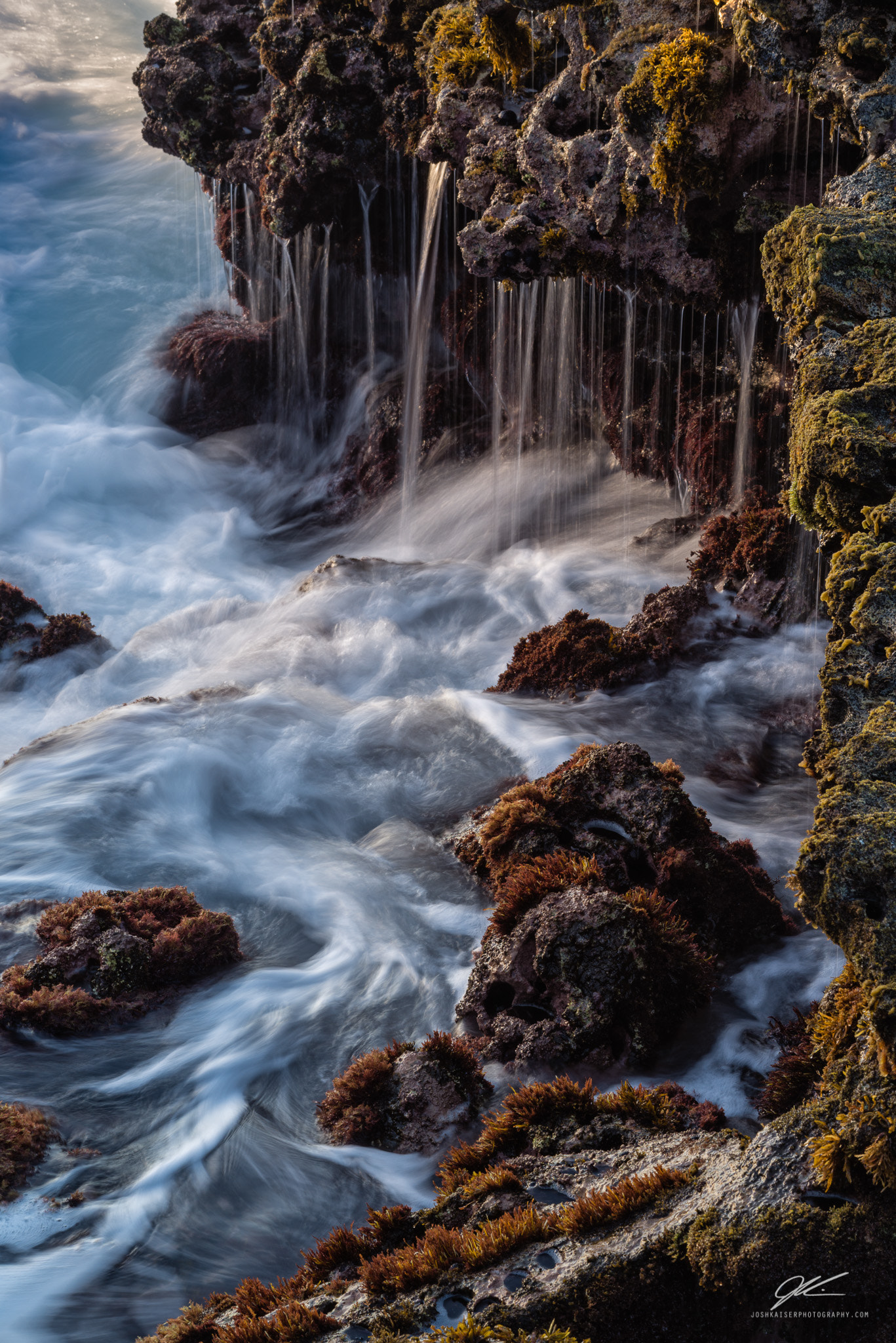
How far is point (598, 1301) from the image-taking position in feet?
9.60

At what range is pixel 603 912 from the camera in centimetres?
511

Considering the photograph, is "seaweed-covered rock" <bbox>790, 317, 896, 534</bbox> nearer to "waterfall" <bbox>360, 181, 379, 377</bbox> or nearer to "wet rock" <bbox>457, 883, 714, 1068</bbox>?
"wet rock" <bbox>457, 883, 714, 1068</bbox>

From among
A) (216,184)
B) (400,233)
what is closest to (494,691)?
(400,233)

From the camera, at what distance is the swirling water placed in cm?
452

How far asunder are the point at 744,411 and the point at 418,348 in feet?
21.1

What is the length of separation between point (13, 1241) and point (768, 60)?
351 inches

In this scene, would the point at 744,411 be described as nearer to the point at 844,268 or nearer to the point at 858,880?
the point at 844,268

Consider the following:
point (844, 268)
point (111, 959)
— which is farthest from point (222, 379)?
point (844, 268)

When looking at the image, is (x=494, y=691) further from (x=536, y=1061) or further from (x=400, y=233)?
(x=400, y=233)

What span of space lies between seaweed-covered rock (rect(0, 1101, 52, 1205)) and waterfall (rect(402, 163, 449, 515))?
11.1 meters

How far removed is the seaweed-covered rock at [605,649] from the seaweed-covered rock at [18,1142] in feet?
20.0

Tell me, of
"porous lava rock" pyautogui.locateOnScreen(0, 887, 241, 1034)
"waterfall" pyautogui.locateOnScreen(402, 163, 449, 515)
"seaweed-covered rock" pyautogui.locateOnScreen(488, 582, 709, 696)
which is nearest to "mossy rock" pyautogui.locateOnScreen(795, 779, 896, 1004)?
"porous lava rock" pyautogui.locateOnScreen(0, 887, 241, 1034)

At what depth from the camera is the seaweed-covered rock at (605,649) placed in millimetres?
9367

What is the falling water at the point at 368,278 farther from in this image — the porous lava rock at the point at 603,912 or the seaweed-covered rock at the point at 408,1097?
the seaweed-covered rock at the point at 408,1097
